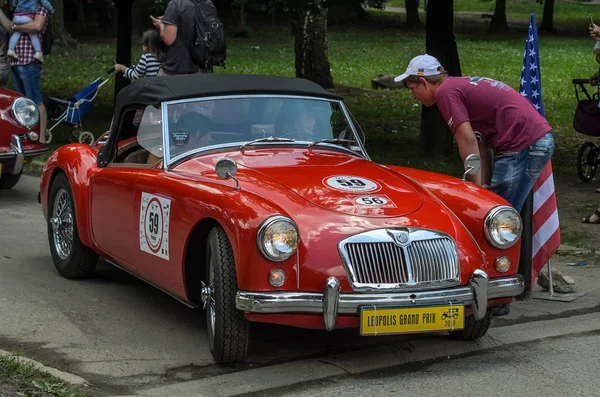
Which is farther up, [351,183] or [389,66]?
[351,183]

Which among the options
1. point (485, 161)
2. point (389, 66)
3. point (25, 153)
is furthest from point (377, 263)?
point (389, 66)

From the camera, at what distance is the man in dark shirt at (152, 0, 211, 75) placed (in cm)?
1137

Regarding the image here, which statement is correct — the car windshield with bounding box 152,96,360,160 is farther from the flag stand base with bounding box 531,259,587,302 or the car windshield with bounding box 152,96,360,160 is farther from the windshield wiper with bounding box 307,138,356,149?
the flag stand base with bounding box 531,259,587,302

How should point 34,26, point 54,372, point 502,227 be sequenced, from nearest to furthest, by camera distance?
point 54,372 < point 502,227 < point 34,26

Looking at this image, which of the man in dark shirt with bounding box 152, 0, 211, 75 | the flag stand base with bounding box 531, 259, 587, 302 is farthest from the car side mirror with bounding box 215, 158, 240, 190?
the man in dark shirt with bounding box 152, 0, 211, 75

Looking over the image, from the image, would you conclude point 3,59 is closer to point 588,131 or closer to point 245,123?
point 588,131

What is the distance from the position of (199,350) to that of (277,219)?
1097mm

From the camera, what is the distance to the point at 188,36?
1148cm

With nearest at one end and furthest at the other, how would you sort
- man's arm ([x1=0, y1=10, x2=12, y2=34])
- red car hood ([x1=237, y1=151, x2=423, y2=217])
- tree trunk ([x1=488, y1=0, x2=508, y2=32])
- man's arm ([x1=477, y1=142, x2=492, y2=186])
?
red car hood ([x1=237, y1=151, x2=423, y2=217])
man's arm ([x1=477, y1=142, x2=492, y2=186])
man's arm ([x1=0, y1=10, x2=12, y2=34])
tree trunk ([x1=488, y1=0, x2=508, y2=32])

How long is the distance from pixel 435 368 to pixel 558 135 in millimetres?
11831

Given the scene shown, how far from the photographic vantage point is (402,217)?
6.06m

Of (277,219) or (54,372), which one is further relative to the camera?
(277,219)

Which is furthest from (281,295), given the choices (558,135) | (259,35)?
(259,35)

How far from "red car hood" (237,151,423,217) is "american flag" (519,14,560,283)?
1.38 metres
